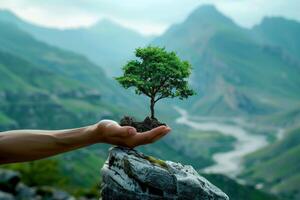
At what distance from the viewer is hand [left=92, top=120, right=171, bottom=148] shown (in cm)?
1282

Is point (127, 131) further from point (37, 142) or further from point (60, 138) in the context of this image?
point (37, 142)

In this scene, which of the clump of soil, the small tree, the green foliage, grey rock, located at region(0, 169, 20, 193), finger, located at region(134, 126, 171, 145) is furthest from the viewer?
the green foliage

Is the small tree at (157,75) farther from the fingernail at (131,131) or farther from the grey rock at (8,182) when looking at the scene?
the grey rock at (8,182)

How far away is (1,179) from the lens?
87.1m

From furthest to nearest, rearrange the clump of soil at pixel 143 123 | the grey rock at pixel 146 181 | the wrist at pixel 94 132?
the clump of soil at pixel 143 123 → the grey rock at pixel 146 181 → the wrist at pixel 94 132

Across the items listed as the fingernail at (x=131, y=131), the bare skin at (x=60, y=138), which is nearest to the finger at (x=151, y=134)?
the bare skin at (x=60, y=138)

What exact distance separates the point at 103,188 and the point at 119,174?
0.69 metres

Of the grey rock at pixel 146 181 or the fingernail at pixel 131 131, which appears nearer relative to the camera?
the fingernail at pixel 131 131

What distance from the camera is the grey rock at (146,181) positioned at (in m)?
13.5

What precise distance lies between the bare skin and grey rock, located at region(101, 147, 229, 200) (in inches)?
31.6

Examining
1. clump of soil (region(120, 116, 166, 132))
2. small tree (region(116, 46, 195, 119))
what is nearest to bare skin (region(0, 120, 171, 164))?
clump of soil (region(120, 116, 166, 132))

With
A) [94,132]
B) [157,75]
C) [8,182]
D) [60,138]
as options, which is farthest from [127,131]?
[8,182]

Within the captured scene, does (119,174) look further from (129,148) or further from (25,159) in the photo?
(25,159)

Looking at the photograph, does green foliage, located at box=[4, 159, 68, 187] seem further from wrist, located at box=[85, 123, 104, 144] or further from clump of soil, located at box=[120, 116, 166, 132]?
wrist, located at box=[85, 123, 104, 144]
